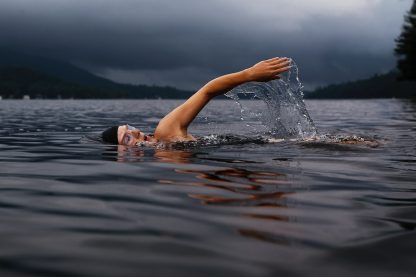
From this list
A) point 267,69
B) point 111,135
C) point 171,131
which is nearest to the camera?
point 267,69

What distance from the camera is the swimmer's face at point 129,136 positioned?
9242 millimetres

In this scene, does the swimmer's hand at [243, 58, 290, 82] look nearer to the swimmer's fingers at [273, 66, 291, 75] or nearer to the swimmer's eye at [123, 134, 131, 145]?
the swimmer's fingers at [273, 66, 291, 75]

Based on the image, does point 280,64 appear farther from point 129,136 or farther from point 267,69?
point 129,136

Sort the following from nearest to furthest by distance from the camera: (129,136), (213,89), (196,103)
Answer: (213,89)
(196,103)
(129,136)

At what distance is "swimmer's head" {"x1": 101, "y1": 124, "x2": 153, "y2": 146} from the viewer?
364 inches

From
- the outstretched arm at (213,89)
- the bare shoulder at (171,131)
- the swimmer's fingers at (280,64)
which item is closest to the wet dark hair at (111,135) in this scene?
the outstretched arm at (213,89)

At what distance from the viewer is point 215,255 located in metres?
2.75

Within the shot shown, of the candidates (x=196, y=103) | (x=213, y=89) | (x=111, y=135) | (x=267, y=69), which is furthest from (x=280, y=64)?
(x=111, y=135)

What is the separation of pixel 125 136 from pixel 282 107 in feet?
10.6

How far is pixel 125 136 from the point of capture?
9.32 meters

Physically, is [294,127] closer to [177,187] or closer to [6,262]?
[177,187]

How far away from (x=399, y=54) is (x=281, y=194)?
242 feet

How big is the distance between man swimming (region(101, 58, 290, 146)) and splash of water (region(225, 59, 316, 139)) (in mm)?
591

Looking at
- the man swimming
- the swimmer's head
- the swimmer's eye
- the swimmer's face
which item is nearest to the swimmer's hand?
the man swimming
